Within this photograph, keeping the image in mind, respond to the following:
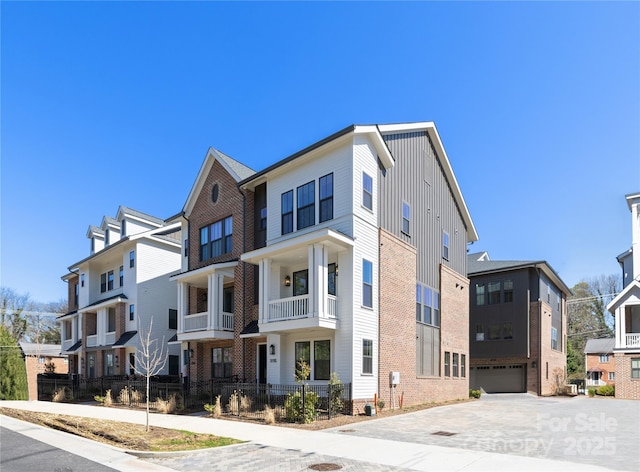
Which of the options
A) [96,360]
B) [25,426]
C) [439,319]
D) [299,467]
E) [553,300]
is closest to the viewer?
[299,467]

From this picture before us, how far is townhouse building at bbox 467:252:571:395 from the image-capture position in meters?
36.7

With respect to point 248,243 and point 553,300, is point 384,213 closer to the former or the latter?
point 248,243

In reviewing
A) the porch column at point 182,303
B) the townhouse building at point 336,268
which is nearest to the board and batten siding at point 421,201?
the townhouse building at point 336,268

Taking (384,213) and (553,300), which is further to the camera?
(553,300)

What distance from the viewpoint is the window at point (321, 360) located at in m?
20.5

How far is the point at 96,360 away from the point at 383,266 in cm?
2577

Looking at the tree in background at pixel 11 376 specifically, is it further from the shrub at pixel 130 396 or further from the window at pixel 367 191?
the window at pixel 367 191

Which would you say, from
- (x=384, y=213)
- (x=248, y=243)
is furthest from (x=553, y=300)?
(x=248, y=243)

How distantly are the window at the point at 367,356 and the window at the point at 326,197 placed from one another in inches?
202

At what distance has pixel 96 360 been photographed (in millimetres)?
37656

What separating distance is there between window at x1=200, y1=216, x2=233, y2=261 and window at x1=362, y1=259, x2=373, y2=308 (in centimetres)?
819

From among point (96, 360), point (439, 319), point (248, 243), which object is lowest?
point (96, 360)

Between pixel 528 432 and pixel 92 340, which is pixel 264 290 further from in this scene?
pixel 92 340

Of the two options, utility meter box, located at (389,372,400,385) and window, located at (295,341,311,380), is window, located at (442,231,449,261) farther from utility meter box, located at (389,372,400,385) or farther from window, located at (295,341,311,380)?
window, located at (295,341,311,380)
